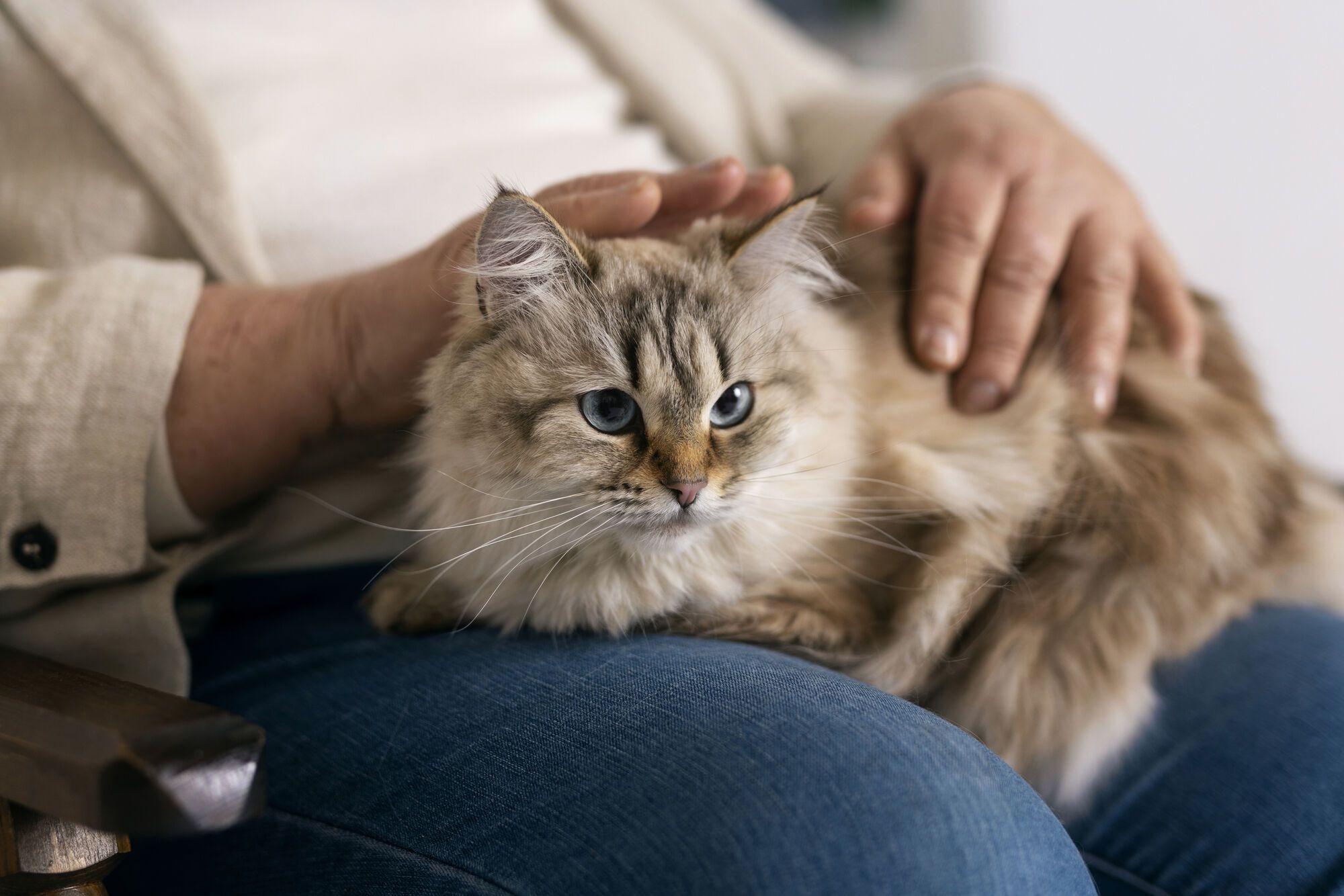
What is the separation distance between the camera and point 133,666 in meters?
1.06

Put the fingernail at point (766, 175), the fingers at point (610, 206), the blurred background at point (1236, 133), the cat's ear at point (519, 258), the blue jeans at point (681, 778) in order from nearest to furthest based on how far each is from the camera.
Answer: the blue jeans at point (681, 778), the cat's ear at point (519, 258), the fingers at point (610, 206), the fingernail at point (766, 175), the blurred background at point (1236, 133)

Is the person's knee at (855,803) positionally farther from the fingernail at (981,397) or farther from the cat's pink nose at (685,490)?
the fingernail at (981,397)

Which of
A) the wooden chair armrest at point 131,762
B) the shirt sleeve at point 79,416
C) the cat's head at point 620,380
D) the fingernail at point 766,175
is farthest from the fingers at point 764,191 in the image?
the wooden chair armrest at point 131,762

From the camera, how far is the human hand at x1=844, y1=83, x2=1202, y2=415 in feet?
4.09

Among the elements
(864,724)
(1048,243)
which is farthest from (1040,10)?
(864,724)

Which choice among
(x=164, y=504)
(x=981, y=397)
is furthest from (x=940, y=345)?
(x=164, y=504)

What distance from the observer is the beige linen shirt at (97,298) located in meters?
0.99

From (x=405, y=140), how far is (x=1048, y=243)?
39.3 inches

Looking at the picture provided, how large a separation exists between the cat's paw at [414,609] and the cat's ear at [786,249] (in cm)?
56

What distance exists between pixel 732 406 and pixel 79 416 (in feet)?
2.43

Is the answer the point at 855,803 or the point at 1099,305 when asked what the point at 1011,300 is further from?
the point at 855,803

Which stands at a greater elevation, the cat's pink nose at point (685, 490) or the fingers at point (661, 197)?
the fingers at point (661, 197)

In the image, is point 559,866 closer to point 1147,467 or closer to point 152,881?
point 152,881

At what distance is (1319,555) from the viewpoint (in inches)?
55.1
